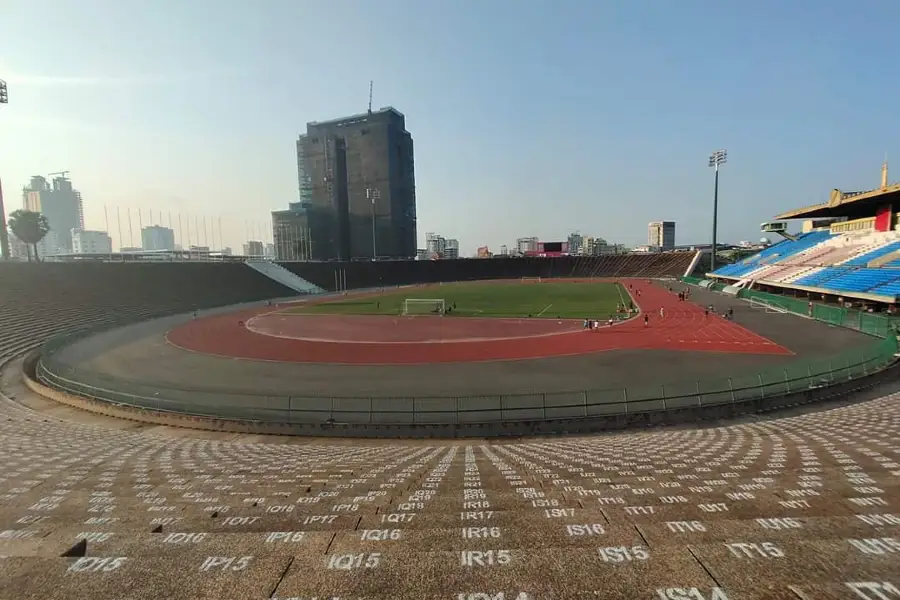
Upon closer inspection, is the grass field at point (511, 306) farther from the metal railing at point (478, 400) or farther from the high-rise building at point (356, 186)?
the high-rise building at point (356, 186)

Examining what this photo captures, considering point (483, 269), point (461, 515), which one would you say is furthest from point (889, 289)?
point (483, 269)

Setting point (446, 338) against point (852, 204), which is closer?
point (446, 338)

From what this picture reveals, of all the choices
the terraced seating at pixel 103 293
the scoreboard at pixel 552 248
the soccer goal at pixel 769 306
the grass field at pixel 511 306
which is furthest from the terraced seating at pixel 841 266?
the terraced seating at pixel 103 293

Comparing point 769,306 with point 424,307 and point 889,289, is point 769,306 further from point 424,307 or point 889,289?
point 424,307

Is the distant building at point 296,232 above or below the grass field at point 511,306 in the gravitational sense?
above

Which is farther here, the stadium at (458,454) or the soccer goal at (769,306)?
the soccer goal at (769,306)

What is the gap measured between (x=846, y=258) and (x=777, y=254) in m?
23.1

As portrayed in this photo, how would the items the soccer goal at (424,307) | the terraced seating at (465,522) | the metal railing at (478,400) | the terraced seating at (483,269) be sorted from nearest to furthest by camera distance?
the terraced seating at (465,522), the metal railing at (478,400), the soccer goal at (424,307), the terraced seating at (483,269)

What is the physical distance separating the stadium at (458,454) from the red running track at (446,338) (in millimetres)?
417

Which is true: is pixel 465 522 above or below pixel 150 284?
below

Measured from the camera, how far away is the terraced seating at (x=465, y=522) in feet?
14.5

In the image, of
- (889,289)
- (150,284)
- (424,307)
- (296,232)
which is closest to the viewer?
(889,289)

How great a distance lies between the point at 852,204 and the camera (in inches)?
2184

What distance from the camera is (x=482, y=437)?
54.4 ft
